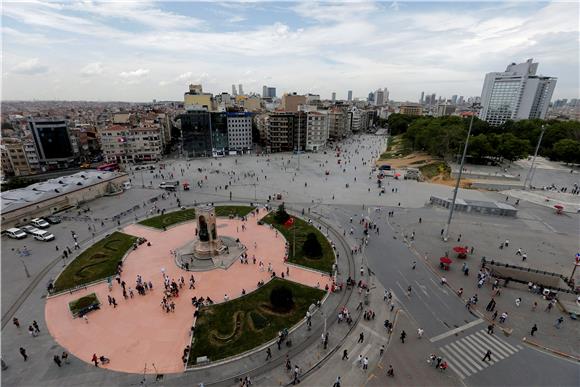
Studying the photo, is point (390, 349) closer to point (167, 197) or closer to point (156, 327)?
point (156, 327)

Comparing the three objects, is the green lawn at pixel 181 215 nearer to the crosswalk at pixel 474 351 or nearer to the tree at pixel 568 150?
the crosswalk at pixel 474 351

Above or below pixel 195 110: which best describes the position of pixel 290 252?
below

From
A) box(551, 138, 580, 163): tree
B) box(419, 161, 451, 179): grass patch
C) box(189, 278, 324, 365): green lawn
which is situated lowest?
box(189, 278, 324, 365): green lawn

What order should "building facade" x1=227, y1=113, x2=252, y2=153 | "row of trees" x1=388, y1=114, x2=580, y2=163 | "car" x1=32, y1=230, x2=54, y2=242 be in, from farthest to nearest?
"building facade" x1=227, y1=113, x2=252, y2=153 < "row of trees" x1=388, y1=114, x2=580, y2=163 < "car" x1=32, y1=230, x2=54, y2=242

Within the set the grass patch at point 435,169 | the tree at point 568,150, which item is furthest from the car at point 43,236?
the tree at point 568,150

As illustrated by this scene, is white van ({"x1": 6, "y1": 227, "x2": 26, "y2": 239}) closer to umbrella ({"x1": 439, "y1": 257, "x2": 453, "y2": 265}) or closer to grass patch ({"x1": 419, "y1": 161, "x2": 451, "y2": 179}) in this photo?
umbrella ({"x1": 439, "y1": 257, "x2": 453, "y2": 265})

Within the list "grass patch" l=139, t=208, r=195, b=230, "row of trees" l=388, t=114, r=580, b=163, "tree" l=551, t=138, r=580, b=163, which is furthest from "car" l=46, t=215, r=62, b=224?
"tree" l=551, t=138, r=580, b=163

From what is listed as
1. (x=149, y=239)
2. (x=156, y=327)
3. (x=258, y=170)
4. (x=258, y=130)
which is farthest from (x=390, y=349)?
(x=258, y=130)
